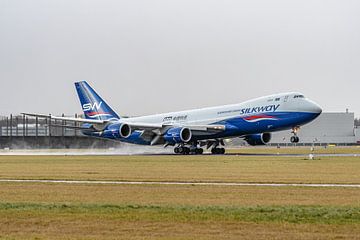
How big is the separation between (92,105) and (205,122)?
15.3m

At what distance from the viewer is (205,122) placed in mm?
73125

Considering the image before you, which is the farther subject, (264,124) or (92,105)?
(92,105)

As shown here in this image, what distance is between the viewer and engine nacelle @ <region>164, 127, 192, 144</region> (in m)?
71.4

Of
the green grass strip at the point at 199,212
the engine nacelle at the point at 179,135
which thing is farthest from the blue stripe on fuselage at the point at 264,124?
the green grass strip at the point at 199,212

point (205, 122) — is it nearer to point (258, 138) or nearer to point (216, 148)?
point (216, 148)

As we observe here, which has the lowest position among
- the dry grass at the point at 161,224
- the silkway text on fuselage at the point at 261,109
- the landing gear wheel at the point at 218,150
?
the dry grass at the point at 161,224

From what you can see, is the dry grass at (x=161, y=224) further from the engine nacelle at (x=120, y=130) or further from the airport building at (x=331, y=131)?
the airport building at (x=331, y=131)

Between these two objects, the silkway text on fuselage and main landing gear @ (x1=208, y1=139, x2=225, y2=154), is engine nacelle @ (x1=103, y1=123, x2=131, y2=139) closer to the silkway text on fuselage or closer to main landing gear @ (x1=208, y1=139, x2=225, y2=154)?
main landing gear @ (x1=208, y1=139, x2=225, y2=154)

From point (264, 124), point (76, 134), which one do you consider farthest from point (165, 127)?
point (76, 134)

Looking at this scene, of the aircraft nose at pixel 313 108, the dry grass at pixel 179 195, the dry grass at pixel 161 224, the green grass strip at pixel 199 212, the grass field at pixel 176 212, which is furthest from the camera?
the aircraft nose at pixel 313 108

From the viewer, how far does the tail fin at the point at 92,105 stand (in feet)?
269

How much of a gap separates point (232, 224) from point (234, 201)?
544cm

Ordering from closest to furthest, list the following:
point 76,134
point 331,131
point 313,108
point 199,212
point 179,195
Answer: point 199,212 < point 179,195 < point 313,108 < point 76,134 < point 331,131

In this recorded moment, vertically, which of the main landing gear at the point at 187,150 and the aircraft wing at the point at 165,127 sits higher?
the aircraft wing at the point at 165,127
